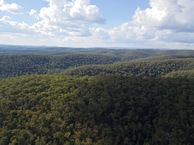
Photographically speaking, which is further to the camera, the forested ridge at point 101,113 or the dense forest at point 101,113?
the forested ridge at point 101,113

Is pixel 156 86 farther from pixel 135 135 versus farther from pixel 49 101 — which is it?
pixel 49 101

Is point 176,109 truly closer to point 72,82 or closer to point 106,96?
point 106,96

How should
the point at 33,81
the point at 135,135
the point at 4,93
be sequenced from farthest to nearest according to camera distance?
the point at 33,81 → the point at 4,93 → the point at 135,135

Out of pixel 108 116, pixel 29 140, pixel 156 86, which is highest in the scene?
pixel 156 86

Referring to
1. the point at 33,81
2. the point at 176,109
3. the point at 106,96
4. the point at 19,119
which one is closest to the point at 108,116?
the point at 106,96

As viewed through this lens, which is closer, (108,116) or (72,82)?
(108,116)

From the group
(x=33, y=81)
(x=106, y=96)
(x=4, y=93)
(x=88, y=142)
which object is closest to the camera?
(x=88, y=142)

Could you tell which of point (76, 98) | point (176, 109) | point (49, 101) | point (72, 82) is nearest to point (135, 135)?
point (176, 109)

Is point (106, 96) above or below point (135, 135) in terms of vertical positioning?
above

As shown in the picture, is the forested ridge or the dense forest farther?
the forested ridge
